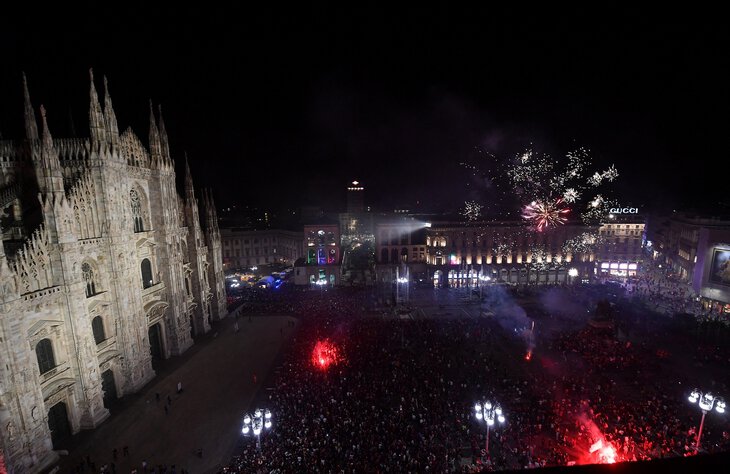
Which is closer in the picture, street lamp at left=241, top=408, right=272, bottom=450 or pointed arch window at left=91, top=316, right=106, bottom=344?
street lamp at left=241, top=408, right=272, bottom=450

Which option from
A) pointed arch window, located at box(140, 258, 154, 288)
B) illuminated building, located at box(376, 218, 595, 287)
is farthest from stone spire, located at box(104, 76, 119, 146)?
illuminated building, located at box(376, 218, 595, 287)

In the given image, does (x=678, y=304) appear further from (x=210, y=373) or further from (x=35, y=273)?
(x=35, y=273)

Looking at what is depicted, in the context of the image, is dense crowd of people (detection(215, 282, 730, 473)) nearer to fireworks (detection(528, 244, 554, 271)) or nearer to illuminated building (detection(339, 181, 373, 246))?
fireworks (detection(528, 244, 554, 271))

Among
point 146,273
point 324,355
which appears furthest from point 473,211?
point 146,273

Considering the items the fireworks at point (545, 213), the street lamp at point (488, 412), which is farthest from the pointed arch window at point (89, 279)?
the fireworks at point (545, 213)

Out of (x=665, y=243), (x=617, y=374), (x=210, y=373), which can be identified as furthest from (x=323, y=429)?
(x=665, y=243)

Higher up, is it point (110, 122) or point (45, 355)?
point (110, 122)

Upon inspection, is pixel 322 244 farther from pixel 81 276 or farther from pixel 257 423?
pixel 257 423
